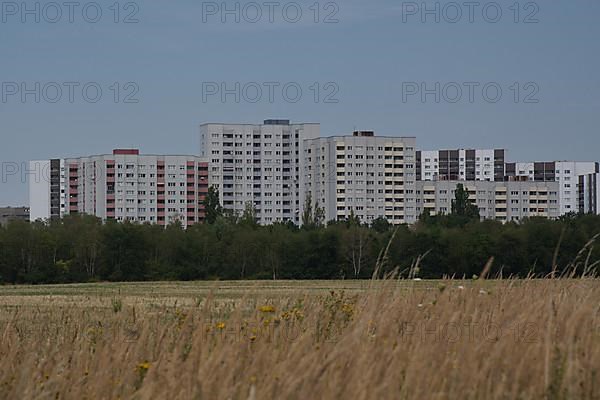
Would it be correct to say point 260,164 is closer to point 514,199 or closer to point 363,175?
point 363,175

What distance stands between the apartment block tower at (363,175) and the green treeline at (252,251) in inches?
3218

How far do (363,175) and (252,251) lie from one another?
3566 inches

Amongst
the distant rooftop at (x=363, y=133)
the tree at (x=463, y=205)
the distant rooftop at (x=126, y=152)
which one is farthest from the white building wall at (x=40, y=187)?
the tree at (x=463, y=205)

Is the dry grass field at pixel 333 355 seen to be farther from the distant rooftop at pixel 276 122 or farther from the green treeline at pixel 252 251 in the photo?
the distant rooftop at pixel 276 122

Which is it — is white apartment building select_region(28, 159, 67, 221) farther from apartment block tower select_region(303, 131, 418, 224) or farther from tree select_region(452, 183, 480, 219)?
tree select_region(452, 183, 480, 219)

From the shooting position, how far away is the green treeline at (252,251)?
68.4m

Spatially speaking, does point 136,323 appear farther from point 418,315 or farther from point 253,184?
point 253,184

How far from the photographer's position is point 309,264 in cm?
7319

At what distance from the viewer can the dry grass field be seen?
6934mm

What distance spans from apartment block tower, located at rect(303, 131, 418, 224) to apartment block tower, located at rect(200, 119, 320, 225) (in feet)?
12.2

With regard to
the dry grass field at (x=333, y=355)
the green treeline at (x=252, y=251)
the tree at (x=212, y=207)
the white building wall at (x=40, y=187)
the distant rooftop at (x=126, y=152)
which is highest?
the distant rooftop at (x=126, y=152)

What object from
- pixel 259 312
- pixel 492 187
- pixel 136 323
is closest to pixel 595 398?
pixel 259 312

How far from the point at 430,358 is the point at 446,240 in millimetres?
64897

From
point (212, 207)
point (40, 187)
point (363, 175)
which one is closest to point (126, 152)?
point (40, 187)
